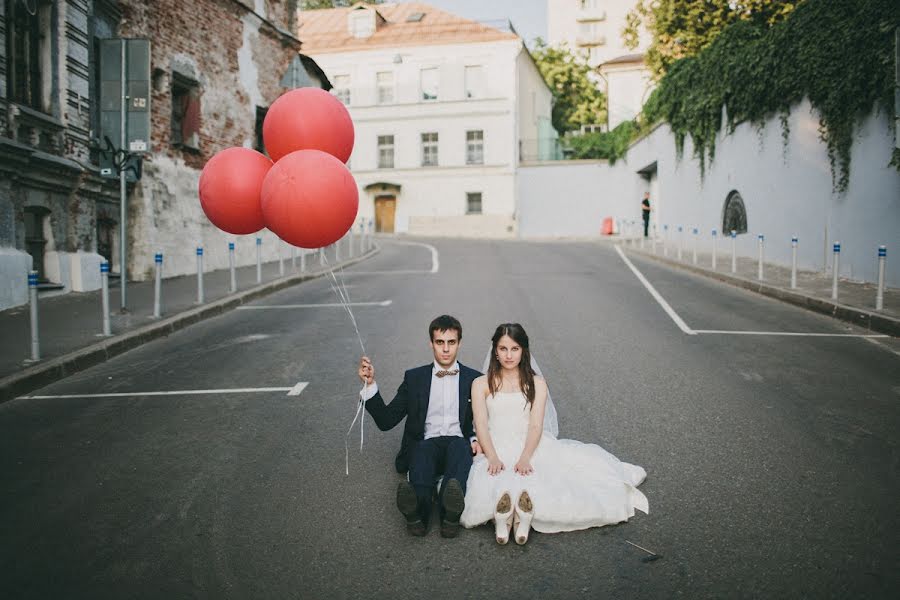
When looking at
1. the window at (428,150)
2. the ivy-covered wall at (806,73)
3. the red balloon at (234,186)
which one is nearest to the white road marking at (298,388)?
the red balloon at (234,186)

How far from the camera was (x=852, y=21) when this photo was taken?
47.3 ft

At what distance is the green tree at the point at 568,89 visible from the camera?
5500 cm

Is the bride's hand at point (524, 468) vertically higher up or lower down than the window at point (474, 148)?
lower down

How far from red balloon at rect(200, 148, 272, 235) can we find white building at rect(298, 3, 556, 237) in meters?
38.3

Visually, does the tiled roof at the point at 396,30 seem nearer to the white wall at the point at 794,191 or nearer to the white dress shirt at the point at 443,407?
the white wall at the point at 794,191

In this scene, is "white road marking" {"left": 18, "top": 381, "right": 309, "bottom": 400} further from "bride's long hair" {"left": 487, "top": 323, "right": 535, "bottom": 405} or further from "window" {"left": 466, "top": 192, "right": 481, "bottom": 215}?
"window" {"left": 466, "top": 192, "right": 481, "bottom": 215}

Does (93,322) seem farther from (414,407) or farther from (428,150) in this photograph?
(428,150)

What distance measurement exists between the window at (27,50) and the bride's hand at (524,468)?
11353 mm

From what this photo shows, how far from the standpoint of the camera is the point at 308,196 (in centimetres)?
488

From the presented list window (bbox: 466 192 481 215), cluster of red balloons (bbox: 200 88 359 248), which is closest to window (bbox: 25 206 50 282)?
cluster of red balloons (bbox: 200 88 359 248)

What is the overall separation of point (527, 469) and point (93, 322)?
8.44 m

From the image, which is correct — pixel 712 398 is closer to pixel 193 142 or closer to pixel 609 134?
pixel 193 142

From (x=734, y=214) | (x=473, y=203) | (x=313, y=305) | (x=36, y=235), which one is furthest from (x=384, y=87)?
(x=313, y=305)

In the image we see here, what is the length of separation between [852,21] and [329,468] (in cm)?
1454
